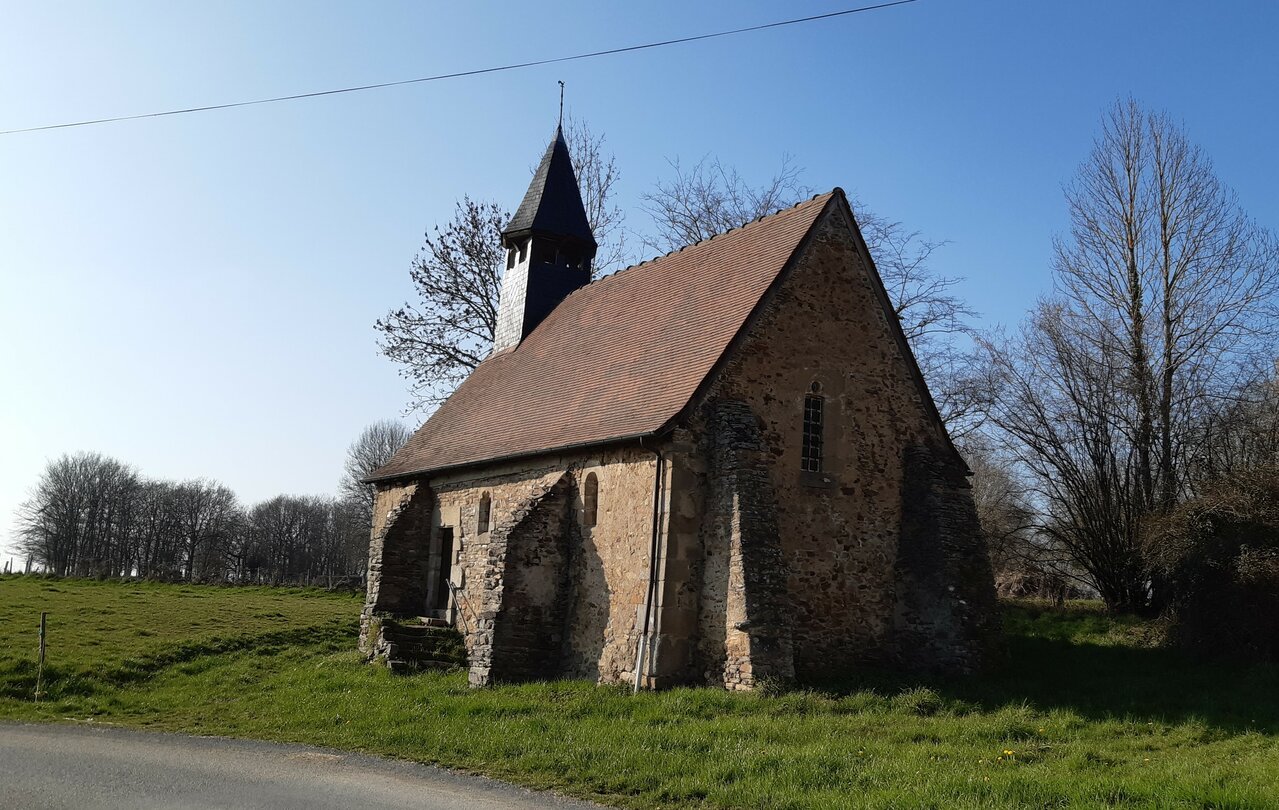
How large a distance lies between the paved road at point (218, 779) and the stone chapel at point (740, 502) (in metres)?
4.48

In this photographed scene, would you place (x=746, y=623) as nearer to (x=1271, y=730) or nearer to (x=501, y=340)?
(x=1271, y=730)

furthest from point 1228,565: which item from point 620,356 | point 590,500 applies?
point 620,356

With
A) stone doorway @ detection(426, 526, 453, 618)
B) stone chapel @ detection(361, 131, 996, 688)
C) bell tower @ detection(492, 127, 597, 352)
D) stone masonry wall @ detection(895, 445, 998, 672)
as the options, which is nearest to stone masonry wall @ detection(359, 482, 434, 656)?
Result: stone doorway @ detection(426, 526, 453, 618)

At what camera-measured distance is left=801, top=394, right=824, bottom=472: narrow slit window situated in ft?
48.8

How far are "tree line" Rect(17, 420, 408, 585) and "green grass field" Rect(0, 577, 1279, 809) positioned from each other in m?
46.6

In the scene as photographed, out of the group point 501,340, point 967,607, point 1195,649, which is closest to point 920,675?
point 967,607

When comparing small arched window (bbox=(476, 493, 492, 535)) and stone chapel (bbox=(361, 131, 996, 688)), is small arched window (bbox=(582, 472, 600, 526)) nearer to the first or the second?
stone chapel (bbox=(361, 131, 996, 688))

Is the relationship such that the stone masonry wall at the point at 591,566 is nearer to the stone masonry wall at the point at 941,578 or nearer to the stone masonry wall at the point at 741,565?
the stone masonry wall at the point at 741,565

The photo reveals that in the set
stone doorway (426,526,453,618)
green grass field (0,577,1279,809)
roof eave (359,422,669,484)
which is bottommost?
green grass field (0,577,1279,809)

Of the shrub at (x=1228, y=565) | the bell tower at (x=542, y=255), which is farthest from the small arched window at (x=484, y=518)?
the shrub at (x=1228, y=565)

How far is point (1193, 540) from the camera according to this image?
1464cm

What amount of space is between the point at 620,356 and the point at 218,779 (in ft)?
33.3

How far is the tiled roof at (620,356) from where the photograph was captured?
1498cm

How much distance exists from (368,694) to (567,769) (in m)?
5.32
